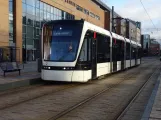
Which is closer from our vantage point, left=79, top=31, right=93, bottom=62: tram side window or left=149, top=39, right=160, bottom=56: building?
left=79, top=31, right=93, bottom=62: tram side window

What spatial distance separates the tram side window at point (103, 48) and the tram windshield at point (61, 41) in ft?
9.77

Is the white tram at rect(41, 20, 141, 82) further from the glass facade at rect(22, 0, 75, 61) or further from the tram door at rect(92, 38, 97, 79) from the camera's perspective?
the glass facade at rect(22, 0, 75, 61)

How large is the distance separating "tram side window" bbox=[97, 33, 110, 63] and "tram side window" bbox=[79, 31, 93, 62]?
1903 mm

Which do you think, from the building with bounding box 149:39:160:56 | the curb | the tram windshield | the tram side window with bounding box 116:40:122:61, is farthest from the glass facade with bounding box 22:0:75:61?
the building with bounding box 149:39:160:56

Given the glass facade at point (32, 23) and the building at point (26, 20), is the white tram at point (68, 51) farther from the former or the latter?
the glass facade at point (32, 23)

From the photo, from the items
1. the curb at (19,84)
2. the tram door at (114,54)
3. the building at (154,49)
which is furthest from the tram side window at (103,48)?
the building at (154,49)

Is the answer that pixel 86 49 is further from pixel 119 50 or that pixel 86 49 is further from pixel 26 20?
pixel 26 20

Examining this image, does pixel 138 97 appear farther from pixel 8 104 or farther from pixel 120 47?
pixel 120 47

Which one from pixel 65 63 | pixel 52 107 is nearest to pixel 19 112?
pixel 52 107

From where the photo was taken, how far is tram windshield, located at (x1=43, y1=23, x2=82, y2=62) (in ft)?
54.3

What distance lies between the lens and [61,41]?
55.1ft

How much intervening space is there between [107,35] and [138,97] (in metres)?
10.1

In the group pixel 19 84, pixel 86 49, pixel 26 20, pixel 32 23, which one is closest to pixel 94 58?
pixel 86 49

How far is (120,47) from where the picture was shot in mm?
28578
